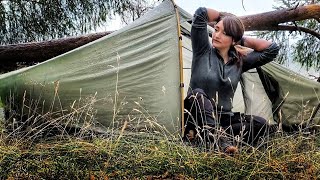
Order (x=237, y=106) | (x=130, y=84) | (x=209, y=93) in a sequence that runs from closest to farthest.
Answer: (x=209, y=93)
(x=130, y=84)
(x=237, y=106)

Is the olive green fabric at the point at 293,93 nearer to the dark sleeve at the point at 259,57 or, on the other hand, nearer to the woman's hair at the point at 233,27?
the dark sleeve at the point at 259,57

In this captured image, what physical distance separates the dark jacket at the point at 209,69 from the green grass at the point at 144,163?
0.61 meters

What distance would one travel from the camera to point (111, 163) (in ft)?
7.54

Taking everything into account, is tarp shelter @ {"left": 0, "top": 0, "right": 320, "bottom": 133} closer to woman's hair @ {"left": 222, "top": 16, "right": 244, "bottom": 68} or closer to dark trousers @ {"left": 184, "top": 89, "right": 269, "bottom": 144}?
dark trousers @ {"left": 184, "top": 89, "right": 269, "bottom": 144}

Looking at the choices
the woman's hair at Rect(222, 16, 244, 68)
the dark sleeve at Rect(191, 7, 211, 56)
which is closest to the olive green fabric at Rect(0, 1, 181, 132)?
the dark sleeve at Rect(191, 7, 211, 56)

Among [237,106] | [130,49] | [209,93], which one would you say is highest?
[130,49]

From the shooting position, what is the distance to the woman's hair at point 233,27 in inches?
121

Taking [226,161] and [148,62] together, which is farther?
[148,62]

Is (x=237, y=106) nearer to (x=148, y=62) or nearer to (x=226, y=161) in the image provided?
(x=148, y=62)

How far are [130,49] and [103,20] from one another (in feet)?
12.1

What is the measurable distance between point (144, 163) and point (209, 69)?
35.3 inches

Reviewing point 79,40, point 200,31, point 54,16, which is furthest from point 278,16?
point 54,16

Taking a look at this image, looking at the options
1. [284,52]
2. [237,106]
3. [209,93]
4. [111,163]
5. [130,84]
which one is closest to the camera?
[111,163]

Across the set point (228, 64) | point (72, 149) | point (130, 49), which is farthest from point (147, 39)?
point (72, 149)
